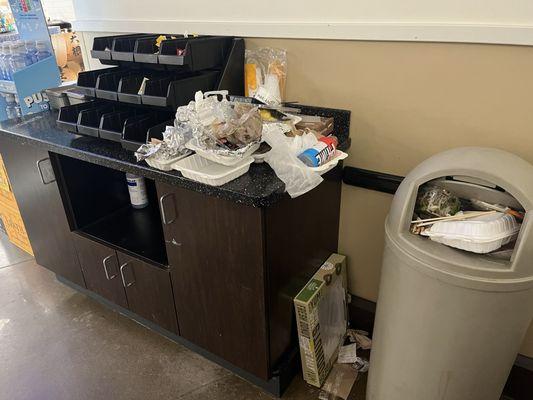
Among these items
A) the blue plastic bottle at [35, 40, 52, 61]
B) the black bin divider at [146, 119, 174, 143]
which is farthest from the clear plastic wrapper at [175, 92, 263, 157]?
the blue plastic bottle at [35, 40, 52, 61]

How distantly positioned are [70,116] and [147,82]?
0.42 metres

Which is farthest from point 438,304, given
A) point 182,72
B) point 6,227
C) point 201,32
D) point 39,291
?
point 6,227

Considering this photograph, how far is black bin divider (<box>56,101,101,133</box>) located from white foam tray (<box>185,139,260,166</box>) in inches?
23.8

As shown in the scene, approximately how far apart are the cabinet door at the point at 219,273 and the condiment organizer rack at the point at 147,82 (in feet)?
1.01

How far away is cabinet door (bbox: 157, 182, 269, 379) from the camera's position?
1.15 meters

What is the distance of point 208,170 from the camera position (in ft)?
3.75

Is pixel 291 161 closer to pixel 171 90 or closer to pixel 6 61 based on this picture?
pixel 171 90

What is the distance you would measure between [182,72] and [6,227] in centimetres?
179

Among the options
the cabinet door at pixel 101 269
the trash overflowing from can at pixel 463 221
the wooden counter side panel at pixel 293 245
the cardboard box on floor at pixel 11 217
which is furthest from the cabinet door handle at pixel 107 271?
the trash overflowing from can at pixel 463 221

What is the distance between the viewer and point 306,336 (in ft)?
4.57

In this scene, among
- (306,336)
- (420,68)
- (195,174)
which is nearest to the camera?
(195,174)

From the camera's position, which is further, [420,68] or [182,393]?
[182,393]

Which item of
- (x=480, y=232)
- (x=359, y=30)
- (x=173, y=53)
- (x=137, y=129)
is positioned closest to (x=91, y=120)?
(x=137, y=129)

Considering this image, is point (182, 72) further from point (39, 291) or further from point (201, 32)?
point (39, 291)
